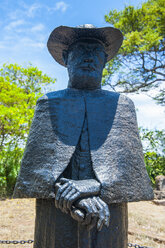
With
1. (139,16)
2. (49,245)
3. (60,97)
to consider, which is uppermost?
(139,16)

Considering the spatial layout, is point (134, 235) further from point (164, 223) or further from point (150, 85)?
point (150, 85)

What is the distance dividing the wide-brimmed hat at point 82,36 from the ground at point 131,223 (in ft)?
11.2

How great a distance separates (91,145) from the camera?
77.7 inches

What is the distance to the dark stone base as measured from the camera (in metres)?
1.82

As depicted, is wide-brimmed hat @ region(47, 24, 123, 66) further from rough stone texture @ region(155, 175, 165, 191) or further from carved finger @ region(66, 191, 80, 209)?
rough stone texture @ region(155, 175, 165, 191)

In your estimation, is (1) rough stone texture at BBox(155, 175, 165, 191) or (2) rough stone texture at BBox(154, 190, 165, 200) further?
(1) rough stone texture at BBox(155, 175, 165, 191)

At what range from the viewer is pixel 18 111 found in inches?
338

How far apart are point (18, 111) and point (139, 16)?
7212 mm

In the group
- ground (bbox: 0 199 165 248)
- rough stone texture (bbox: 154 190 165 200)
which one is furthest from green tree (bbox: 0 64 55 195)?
rough stone texture (bbox: 154 190 165 200)

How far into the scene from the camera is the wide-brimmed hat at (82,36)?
2.22 meters

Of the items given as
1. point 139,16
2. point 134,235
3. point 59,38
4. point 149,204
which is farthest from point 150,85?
point 59,38

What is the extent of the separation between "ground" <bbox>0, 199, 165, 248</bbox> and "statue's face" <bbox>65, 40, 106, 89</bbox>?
127 inches

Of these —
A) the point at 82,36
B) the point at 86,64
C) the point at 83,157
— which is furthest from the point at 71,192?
the point at 82,36

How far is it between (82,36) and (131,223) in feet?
15.1
